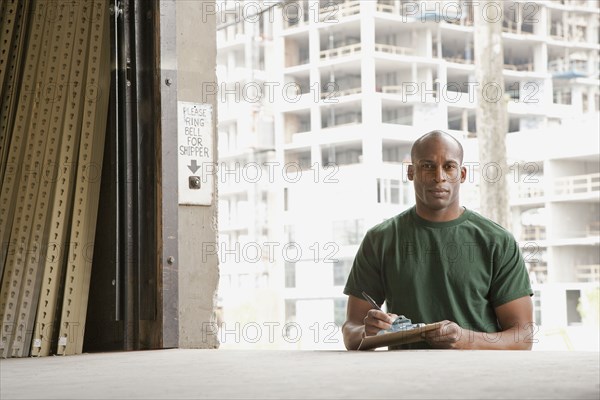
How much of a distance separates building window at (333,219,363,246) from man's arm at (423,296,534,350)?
13657mm

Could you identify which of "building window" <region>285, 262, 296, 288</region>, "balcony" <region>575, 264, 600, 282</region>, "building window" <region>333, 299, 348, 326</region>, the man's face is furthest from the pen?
"building window" <region>285, 262, 296, 288</region>

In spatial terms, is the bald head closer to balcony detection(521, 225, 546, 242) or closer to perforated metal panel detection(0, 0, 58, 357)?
perforated metal panel detection(0, 0, 58, 357)

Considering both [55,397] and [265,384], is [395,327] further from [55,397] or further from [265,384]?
[55,397]

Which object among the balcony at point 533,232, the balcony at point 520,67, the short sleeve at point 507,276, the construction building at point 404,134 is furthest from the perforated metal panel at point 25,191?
the balcony at point 520,67

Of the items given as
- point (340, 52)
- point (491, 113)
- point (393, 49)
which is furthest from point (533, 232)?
point (340, 52)

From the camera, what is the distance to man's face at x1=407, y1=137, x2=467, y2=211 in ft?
11.3

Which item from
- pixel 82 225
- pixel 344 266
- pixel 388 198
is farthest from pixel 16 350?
pixel 344 266

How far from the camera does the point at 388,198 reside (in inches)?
662

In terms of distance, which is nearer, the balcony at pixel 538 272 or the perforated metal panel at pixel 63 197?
the perforated metal panel at pixel 63 197

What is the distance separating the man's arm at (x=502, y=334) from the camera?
10.7 feet

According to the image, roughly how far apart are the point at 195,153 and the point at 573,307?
12489 mm

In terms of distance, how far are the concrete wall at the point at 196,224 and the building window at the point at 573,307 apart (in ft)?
36.4

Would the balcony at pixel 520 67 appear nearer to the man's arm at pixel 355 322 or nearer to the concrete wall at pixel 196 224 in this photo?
the concrete wall at pixel 196 224

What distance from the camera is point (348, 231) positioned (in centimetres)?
Answer: 1759
